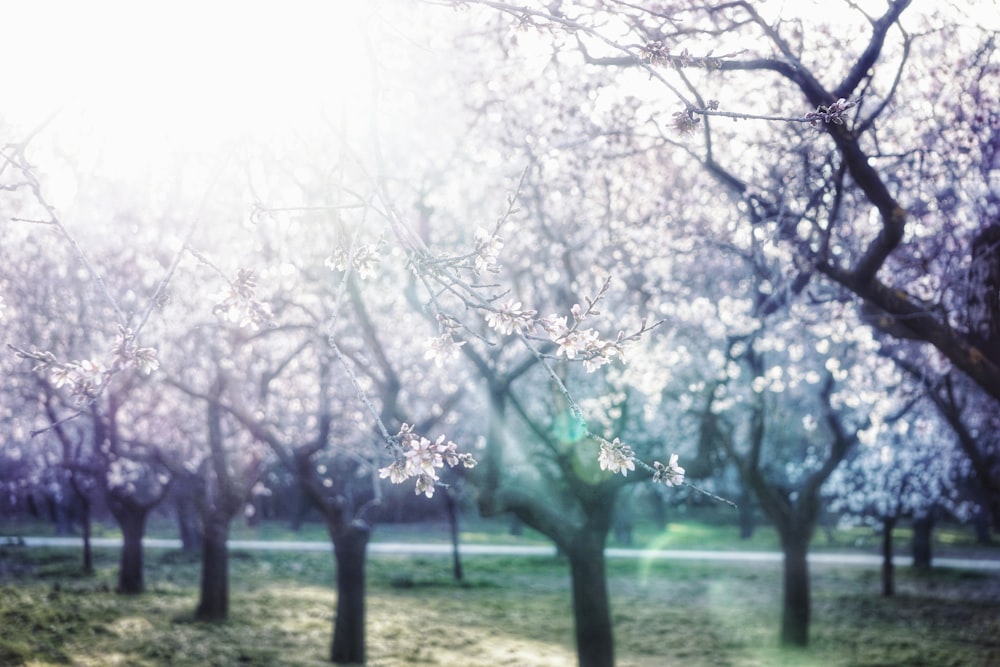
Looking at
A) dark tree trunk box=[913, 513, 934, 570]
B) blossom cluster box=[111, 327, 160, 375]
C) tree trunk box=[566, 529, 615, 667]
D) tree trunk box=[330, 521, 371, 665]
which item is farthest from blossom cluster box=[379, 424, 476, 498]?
dark tree trunk box=[913, 513, 934, 570]

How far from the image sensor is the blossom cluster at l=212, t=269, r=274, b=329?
13.8ft

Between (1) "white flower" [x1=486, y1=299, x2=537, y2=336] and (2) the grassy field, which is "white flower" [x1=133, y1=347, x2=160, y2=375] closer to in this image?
(1) "white flower" [x1=486, y1=299, x2=537, y2=336]

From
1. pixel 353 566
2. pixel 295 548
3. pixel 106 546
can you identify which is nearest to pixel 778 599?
pixel 353 566

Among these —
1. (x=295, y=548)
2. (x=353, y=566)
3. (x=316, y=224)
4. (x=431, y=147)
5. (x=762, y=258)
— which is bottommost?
(x=295, y=548)

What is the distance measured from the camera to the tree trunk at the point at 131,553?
23.1 m

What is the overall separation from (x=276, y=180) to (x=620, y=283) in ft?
20.8

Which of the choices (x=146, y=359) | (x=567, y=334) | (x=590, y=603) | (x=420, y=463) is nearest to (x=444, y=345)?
(x=567, y=334)

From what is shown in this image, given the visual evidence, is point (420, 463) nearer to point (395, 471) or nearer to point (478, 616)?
point (395, 471)

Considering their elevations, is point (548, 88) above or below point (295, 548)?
above

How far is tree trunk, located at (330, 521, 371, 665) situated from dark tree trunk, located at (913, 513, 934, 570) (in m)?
26.2

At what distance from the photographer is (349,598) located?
52.4ft

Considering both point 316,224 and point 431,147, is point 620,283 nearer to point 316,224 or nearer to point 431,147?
point 431,147

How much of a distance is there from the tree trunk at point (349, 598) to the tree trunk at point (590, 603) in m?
4.71

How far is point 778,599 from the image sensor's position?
87.1 feet
